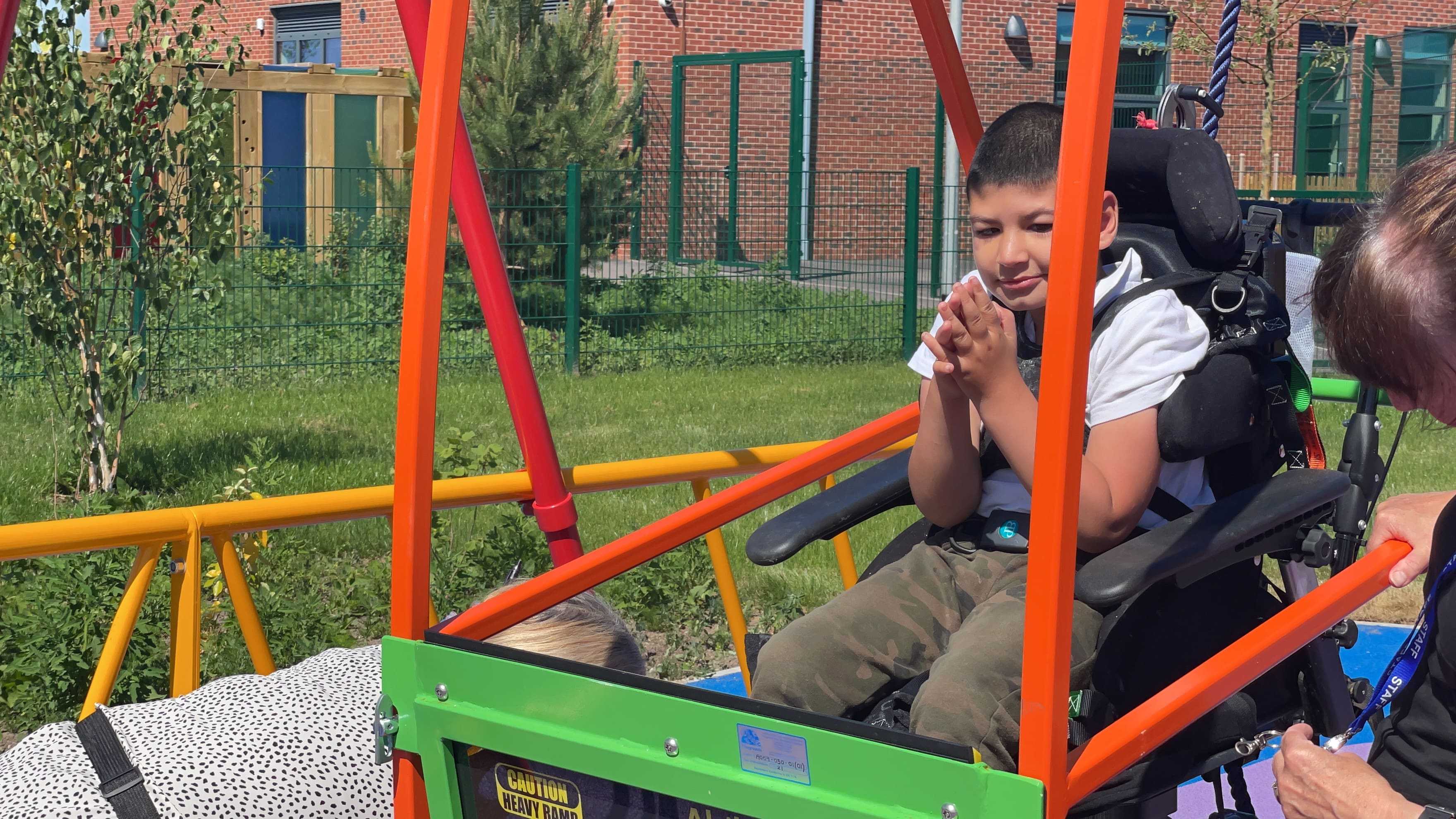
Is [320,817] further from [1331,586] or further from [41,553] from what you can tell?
[1331,586]

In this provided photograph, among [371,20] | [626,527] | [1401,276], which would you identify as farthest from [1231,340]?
[371,20]

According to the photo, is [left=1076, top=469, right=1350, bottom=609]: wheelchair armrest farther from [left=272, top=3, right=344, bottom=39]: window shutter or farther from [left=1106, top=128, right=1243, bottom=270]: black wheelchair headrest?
[left=272, top=3, right=344, bottom=39]: window shutter

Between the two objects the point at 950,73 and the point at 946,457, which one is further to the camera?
the point at 950,73

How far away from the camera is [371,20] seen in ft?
67.6

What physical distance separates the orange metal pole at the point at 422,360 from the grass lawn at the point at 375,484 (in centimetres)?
209

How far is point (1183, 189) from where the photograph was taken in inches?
92.7

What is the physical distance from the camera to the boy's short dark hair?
7.00ft

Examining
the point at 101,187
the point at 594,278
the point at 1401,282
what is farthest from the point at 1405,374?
the point at 594,278

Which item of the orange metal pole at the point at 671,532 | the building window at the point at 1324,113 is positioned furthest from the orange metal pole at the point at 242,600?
the building window at the point at 1324,113

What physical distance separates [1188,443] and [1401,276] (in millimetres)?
578

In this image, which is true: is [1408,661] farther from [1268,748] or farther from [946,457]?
[1268,748]

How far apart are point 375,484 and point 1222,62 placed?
430 cm

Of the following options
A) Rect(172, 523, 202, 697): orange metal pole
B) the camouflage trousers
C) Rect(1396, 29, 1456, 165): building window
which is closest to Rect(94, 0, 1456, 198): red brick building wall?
Rect(1396, 29, 1456, 165): building window

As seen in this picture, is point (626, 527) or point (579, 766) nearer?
point (579, 766)
